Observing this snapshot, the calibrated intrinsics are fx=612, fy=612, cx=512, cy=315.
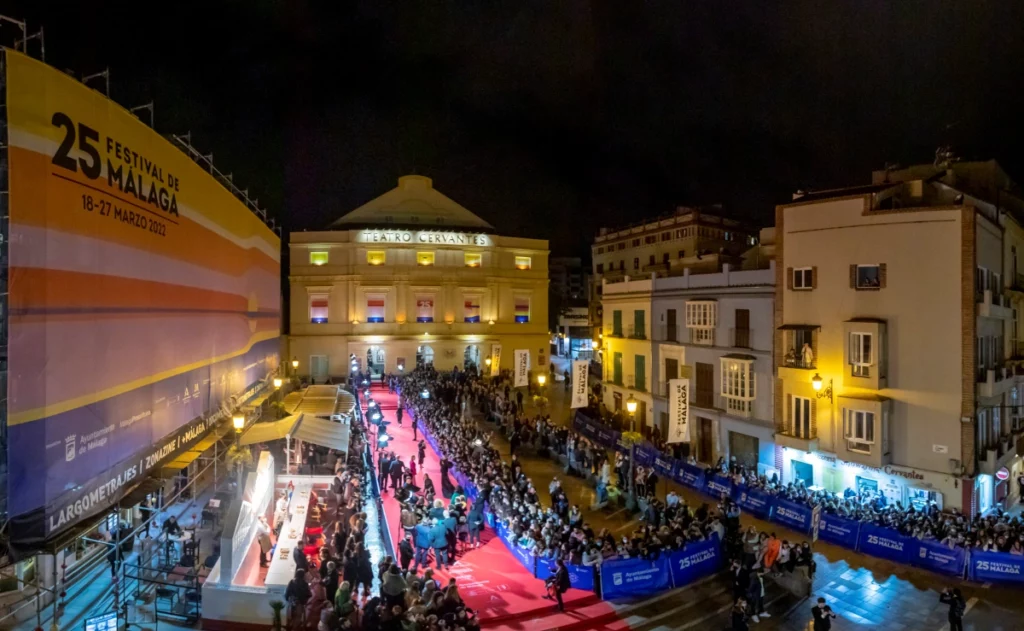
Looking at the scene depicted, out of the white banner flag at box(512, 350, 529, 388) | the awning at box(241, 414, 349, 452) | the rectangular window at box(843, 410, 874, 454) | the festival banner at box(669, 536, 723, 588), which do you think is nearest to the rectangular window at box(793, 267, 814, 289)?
the rectangular window at box(843, 410, 874, 454)

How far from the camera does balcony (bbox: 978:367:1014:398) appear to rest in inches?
770

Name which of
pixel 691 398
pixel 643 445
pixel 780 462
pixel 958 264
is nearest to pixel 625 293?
pixel 691 398

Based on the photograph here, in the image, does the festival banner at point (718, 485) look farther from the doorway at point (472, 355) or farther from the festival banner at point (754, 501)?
the doorway at point (472, 355)

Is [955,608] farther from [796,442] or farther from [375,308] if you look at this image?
[375,308]

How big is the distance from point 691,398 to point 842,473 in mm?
7322

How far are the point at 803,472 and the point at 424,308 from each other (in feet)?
105

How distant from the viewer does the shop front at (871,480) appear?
19.7 metres

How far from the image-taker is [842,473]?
859 inches

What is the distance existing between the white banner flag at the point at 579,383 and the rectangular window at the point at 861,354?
33.2 ft

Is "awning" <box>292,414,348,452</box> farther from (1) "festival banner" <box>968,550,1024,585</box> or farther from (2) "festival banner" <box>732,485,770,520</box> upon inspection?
(1) "festival banner" <box>968,550,1024,585</box>

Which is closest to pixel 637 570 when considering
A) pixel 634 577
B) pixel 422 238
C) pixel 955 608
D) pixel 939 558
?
pixel 634 577

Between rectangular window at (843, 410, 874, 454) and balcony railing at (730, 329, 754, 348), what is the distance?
16.4ft

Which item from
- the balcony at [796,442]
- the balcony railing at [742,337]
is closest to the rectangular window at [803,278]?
the balcony railing at [742,337]

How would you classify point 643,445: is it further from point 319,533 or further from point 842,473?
point 319,533
